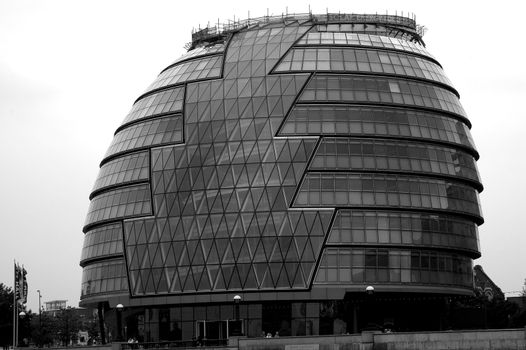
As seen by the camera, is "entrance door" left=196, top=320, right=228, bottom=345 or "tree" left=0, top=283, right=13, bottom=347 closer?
"entrance door" left=196, top=320, right=228, bottom=345

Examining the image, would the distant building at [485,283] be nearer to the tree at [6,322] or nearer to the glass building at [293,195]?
the glass building at [293,195]

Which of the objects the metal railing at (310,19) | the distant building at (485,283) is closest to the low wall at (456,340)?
the metal railing at (310,19)

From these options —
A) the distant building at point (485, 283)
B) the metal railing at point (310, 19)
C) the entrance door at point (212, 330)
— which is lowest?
the entrance door at point (212, 330)

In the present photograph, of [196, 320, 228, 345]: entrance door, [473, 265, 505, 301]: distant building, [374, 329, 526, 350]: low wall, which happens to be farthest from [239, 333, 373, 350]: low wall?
[473, 265, 505, 301]: distant building

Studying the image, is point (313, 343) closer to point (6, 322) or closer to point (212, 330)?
point (212, 330)

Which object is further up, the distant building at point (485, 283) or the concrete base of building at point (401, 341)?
the distant building at point (485, 283)

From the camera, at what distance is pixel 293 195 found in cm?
9631

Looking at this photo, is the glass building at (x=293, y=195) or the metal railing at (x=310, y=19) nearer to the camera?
the glass building at (x=293, y=195)

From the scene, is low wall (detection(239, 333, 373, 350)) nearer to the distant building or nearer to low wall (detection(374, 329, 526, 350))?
low wall (detection(374, 329, 526, 350))

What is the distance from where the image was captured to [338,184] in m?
97.1

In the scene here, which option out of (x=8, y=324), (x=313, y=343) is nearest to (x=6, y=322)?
(x=8, y=324)

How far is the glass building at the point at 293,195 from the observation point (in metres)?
95.9

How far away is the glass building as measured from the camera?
95938mm

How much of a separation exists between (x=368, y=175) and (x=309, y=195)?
569 cm
